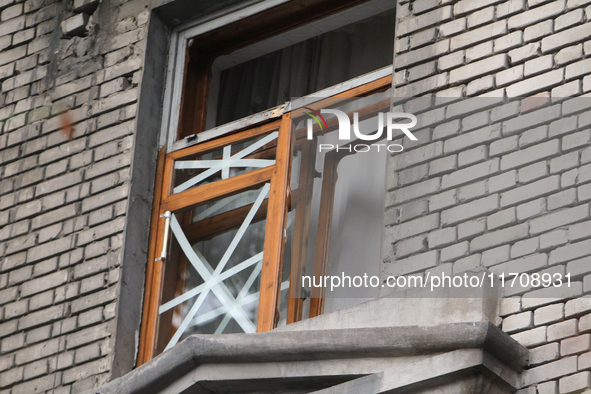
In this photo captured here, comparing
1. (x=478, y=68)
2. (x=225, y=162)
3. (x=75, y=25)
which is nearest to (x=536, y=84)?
(x=478, y=68)

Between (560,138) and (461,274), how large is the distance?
765mm

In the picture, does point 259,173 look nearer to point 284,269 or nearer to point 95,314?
point 284,269

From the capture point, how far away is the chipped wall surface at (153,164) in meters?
4.88

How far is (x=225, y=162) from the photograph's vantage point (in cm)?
630

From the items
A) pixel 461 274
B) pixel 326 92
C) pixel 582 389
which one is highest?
pixel 326 92

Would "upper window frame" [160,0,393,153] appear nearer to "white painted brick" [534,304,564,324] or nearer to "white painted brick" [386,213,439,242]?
"white painted brick" [386,213,439,242]

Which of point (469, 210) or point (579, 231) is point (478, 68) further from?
point (579, 231)

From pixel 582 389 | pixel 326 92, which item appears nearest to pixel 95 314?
pixel 326 92

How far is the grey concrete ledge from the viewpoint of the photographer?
4457mm

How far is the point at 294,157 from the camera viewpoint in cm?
612

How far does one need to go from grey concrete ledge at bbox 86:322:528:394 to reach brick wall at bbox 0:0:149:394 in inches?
29.8

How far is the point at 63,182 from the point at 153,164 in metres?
0.53

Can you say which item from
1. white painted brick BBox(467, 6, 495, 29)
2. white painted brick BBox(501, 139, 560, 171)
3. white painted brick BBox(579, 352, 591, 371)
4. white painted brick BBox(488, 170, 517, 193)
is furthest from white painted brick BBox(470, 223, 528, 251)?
white painted brick BBox(467, 6, 495, 29)

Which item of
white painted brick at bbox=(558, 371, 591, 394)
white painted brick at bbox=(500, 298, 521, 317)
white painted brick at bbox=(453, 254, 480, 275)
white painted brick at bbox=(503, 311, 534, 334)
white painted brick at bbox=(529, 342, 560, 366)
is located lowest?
white painted brick at bbox=(558, 371, 591, 394)
